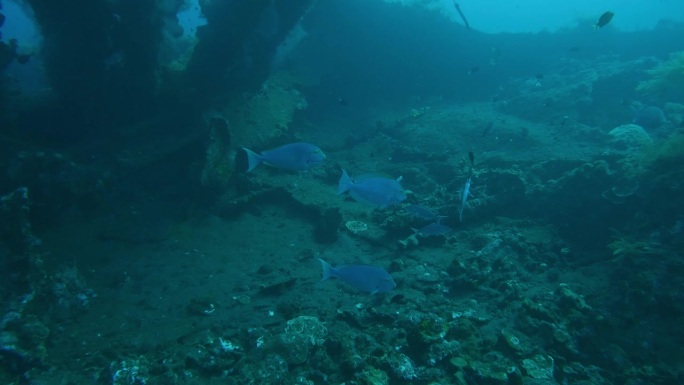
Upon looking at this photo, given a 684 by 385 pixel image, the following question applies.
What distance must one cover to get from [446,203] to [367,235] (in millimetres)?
2511

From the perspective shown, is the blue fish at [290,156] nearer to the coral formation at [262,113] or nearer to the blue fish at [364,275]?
the blue fish at [364,275]

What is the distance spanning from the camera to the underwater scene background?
4867mm

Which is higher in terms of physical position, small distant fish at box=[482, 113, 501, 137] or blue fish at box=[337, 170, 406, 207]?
small distant fish at box=[482, 113, 501, 137]

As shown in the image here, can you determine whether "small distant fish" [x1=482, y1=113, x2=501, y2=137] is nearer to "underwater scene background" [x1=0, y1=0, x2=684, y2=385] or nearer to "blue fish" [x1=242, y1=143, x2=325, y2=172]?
"underwater scene background" [x1=0, y1=0, x2=684, y2=385]

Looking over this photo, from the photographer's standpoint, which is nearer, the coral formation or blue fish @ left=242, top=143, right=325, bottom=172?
blue fish @ left=242, top=143, right=325, bottom=172

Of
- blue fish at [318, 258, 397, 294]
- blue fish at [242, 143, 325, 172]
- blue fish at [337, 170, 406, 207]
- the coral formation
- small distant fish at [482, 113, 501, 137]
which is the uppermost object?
small distant fish at [482, 113, 501, 137]

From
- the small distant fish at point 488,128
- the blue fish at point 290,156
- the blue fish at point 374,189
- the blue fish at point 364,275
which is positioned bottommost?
the blue fish at point 364,275

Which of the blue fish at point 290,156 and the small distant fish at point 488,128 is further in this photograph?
the small distant fish at point 488,128

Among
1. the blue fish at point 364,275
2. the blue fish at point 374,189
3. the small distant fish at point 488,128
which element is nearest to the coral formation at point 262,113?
the blue fish at point 374,189

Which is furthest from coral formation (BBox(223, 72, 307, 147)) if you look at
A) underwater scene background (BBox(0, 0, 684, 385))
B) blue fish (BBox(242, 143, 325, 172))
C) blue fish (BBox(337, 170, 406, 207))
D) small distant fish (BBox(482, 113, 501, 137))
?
small distant fish (BBox(482, 113, 501, 137))

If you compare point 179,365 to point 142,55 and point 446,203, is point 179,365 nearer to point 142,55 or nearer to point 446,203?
point 446,203

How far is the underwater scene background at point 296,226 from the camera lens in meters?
4.87

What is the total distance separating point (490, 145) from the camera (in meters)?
13.4

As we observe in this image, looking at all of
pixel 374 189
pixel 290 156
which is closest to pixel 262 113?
pixel 290 156
